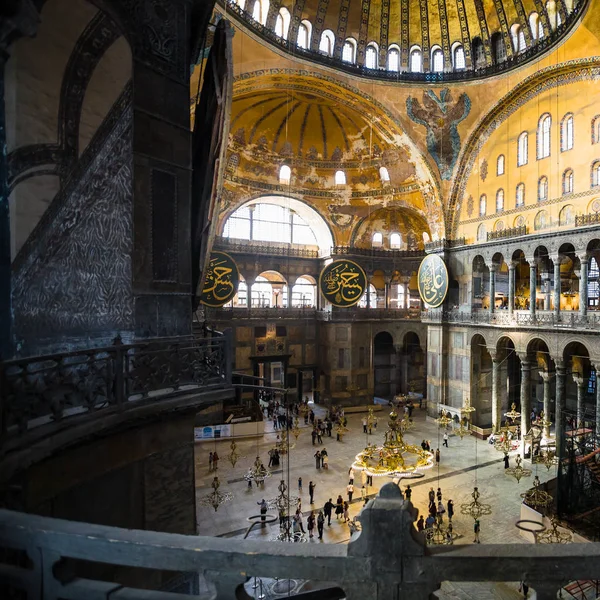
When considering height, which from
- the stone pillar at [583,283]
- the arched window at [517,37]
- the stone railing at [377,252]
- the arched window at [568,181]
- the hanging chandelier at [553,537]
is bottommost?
the hanging chandelier at [553,537]

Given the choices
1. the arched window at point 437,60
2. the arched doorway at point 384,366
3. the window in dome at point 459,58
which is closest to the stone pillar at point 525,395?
the arched doorway at point 384,366

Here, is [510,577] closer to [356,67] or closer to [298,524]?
[298,524]

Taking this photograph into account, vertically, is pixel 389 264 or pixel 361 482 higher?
pixel 389 264

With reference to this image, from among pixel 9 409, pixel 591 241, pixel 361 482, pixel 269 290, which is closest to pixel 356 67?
pixel 591 241

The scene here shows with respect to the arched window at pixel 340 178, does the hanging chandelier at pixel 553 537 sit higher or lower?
lower

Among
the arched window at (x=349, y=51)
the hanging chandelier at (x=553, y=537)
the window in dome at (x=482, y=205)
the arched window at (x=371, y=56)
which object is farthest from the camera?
the window in dome at (x=482, y=205)

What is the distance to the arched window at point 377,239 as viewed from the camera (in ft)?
78.7

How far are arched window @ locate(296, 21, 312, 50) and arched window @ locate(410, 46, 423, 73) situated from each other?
4609mm

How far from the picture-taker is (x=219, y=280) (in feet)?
51.9

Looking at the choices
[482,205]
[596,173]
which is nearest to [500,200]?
[482,205]

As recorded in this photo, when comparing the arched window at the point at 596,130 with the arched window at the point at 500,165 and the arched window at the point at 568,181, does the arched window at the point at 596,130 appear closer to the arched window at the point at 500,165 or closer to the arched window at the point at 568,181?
the arched window at the point at 568,181

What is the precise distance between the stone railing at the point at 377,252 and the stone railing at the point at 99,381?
1859 cm

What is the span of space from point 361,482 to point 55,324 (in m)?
11.5

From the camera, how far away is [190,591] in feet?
14.2
